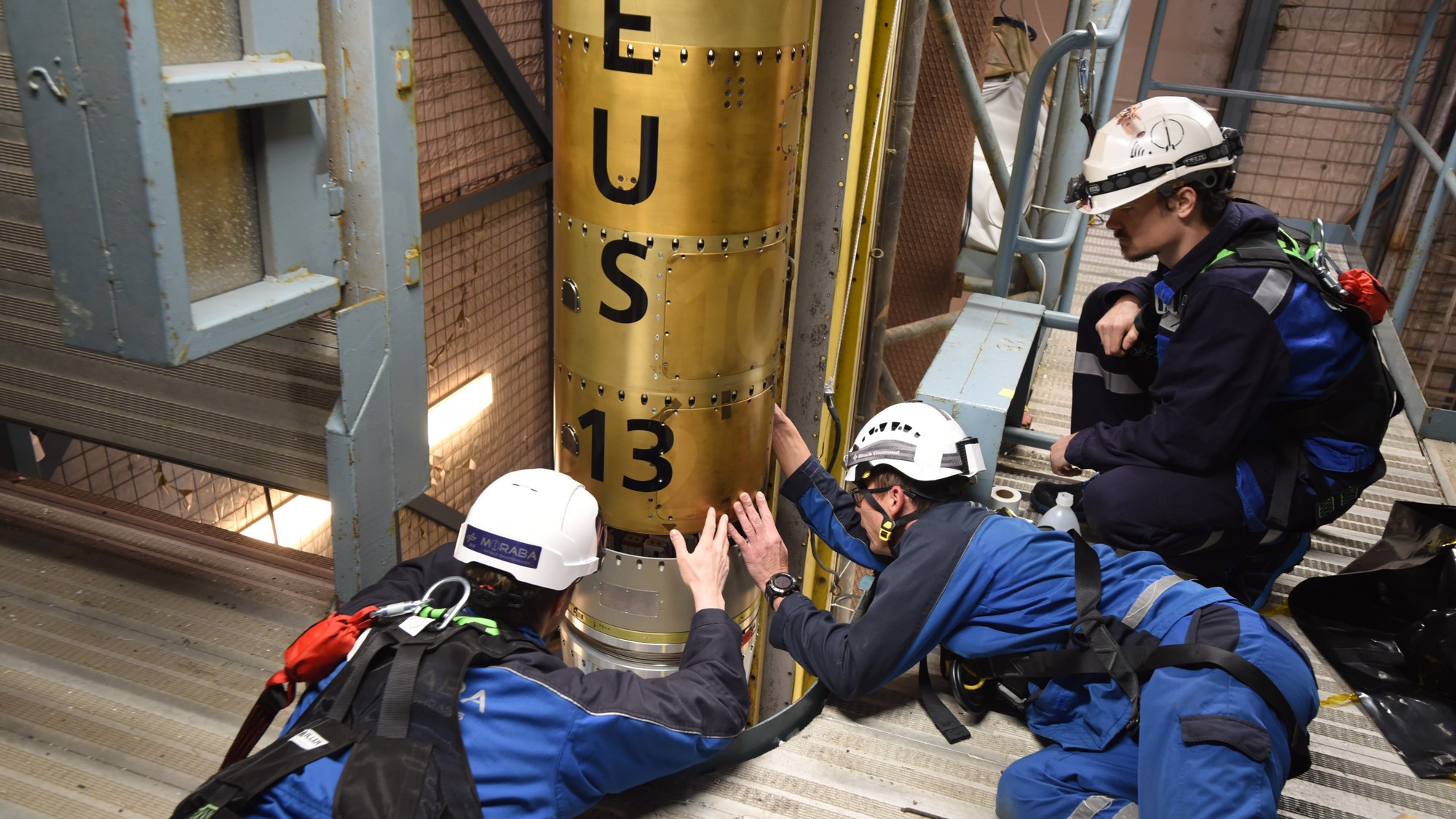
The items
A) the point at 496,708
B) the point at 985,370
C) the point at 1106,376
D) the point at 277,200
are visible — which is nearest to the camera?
the point at 496,708

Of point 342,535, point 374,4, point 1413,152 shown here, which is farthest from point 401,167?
point 1413,152

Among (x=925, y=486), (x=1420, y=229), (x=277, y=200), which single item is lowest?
(x=925, y=486)

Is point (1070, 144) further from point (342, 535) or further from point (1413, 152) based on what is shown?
point (1413, 152)

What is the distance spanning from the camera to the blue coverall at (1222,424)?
329 centimetres

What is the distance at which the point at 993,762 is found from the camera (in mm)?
3344

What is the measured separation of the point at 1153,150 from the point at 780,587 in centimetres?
197

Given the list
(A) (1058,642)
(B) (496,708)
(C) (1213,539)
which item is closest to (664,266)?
(B) (496,708)

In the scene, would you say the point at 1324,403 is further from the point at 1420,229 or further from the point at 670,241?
the point at 1420,229

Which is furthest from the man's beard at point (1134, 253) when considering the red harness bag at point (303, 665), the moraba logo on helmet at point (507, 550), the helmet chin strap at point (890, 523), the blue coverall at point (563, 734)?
the red harness bag at point (303, 665)

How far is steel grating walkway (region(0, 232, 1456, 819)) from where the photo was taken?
9.73 ft

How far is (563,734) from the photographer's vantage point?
100 inches

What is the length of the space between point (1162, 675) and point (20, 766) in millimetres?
3179

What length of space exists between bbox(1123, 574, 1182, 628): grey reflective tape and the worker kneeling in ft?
2.08

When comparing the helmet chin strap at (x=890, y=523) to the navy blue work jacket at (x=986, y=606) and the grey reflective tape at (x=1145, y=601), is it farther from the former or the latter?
the grey reflective tape at (x=1145, y=601)
